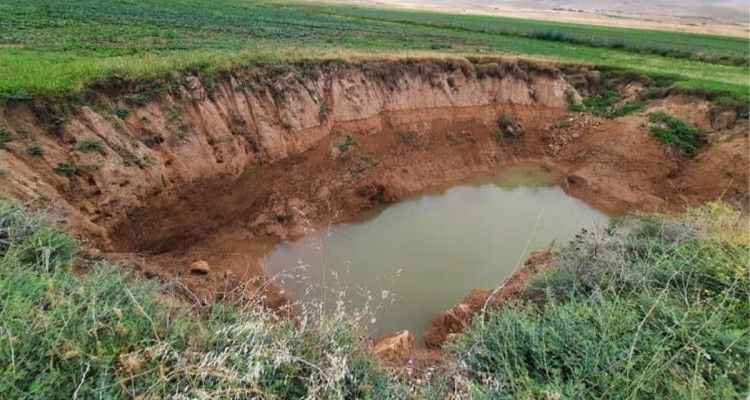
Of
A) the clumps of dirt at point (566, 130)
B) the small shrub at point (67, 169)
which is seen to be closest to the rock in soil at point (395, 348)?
the small shrub at point (67, 169)

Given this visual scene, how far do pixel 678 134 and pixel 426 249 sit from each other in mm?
12343

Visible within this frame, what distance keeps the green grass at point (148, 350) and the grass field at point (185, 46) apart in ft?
21.9

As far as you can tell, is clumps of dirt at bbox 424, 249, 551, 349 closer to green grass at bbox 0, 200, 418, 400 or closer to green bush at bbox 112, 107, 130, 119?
green grass at bbox 0, 200, 418, 400

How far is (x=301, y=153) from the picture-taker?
12.5 meters

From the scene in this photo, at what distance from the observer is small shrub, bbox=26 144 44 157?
7.31 meters

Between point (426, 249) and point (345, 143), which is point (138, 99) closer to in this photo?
point (345, 143)

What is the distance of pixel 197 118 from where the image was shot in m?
10.5

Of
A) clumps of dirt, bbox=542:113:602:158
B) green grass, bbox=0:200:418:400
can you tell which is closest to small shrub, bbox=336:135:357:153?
clumps of dirt, bbox=542:113:602:158

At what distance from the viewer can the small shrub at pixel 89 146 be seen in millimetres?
8039

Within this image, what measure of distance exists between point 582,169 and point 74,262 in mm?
16024

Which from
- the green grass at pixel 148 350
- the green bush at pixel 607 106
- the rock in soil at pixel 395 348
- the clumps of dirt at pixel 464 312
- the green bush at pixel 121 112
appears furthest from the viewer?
the green bush at pixel 607 106

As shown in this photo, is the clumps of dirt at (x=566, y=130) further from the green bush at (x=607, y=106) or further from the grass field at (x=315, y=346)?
the grass field at (x=315, y=346)

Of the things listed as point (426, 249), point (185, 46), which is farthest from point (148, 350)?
point (185, 46)

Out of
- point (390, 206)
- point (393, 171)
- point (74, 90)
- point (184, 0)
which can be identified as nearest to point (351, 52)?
point (393, 171)
